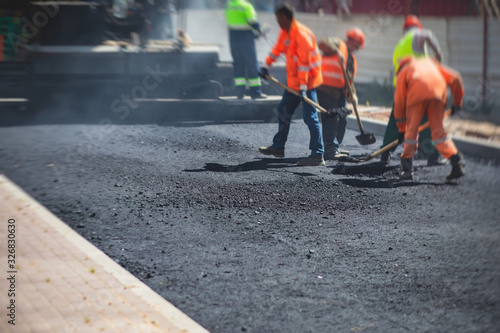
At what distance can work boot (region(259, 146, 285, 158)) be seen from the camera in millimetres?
7652

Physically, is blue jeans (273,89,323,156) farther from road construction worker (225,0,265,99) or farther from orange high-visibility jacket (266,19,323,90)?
road construction worker (225,0,265,99)

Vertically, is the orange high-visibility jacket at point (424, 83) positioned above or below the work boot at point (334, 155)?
above

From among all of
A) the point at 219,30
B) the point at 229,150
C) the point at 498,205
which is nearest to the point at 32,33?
the point at 229,150

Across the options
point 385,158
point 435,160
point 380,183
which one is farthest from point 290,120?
point 435,160

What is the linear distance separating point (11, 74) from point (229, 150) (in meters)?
4.33

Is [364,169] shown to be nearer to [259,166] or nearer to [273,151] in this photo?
[273,151]

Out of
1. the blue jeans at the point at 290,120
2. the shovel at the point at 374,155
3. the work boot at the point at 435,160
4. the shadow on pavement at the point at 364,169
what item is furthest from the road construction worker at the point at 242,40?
the work boot at the point at 435,160

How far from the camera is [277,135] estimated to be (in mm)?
7680

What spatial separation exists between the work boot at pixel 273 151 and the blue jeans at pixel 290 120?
1.4 inches

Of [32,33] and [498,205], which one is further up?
[32,33]

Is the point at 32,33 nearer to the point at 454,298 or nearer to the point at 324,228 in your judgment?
the point at 324,228

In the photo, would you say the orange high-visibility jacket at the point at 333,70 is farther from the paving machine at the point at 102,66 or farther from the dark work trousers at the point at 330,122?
the paving machine at the point at 102,66

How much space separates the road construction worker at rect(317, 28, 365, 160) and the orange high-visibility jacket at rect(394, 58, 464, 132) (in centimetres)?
186

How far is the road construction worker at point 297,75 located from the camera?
712cm
